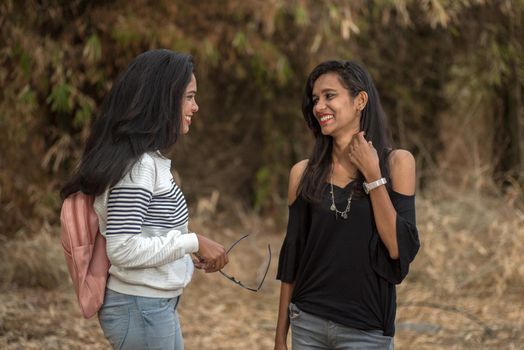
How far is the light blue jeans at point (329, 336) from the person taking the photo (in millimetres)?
2428

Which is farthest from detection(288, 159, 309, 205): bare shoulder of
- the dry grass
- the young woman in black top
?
the dry grass

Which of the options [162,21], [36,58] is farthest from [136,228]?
[162,21]

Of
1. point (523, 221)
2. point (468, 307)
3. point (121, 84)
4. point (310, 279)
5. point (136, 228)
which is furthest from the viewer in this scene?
point (523, 221)

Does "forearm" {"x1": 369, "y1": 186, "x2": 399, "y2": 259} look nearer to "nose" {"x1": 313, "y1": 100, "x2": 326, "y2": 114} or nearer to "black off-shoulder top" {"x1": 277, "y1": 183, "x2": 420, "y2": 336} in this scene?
"black off-shoulder top" {"x1": 277, "y1": 183, "x2": 420, "y2": 336}

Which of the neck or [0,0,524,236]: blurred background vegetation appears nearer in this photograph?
the neck

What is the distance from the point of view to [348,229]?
8.07 ft

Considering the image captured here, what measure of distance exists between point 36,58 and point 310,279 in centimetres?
357

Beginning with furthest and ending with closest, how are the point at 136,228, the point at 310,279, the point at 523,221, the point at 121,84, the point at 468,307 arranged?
1. the point at 523,221
2. the point at 468,307
3. the point at 310,279
4. the point at 121,84
5. the point at 136,228

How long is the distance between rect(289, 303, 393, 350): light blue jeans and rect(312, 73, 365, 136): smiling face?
23.1 inches

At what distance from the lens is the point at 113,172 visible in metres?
2.17

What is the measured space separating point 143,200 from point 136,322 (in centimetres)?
34

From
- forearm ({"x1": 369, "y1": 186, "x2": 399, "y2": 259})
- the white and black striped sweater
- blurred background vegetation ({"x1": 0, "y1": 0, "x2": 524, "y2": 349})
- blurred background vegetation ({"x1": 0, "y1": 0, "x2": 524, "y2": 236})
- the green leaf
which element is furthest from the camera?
blurred background vegetation ({"x1": 0, "y1": 0, "x2": 524, "y2": 236})

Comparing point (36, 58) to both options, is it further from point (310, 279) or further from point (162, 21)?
point (310, 279)

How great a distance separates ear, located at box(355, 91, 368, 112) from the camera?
2.58 metres
